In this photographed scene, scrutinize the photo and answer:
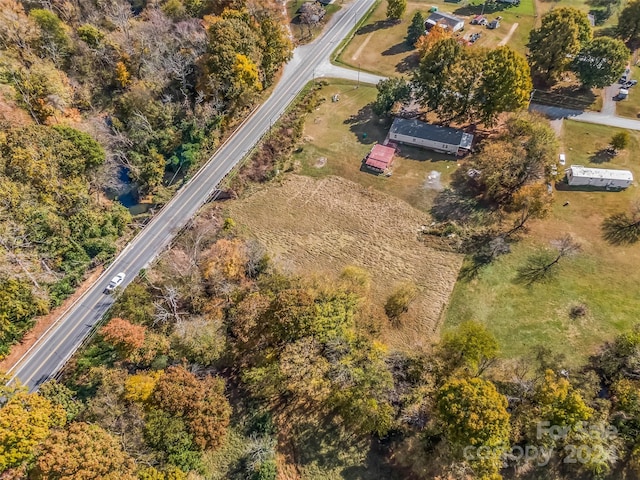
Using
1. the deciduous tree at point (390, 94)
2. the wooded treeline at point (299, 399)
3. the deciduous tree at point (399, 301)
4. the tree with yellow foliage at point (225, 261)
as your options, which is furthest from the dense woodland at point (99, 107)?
the deciduous tree at point (399, 301)

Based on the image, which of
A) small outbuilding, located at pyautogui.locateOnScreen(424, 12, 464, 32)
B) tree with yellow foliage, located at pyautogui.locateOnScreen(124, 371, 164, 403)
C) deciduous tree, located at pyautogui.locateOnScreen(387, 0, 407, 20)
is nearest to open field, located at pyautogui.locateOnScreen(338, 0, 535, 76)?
deciduous tree, located at pyautogui.locateOnScreen(387, 0, 407, 20)

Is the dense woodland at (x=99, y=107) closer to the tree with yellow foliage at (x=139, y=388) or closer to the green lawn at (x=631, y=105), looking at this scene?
the tree with yellow foliage at (x=139, y=388)

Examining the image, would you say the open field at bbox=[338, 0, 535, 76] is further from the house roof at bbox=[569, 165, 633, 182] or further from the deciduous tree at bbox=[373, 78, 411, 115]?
the house roof at bbox=[569, 165, 633, 182]

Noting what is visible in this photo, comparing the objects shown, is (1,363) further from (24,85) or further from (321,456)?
(24,85)

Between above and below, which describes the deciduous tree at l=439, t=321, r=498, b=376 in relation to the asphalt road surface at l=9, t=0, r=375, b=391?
below

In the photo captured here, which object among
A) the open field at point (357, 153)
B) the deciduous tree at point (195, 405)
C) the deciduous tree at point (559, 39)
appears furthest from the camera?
the deciduous tree at point (559, 39)

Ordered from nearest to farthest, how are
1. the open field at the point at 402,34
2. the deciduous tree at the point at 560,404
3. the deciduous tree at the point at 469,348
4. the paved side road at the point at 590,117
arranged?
the deciduous tree at the point at 560,404
the deciduous tree at the point at 469,348
the paved side road at the point at 590,117
the open field at the point at 402,34

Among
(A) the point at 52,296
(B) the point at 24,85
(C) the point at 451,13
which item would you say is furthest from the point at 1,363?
(C) the point at 451,13

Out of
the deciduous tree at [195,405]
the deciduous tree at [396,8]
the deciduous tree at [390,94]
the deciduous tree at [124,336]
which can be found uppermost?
the deciduous tree at [396,8]
